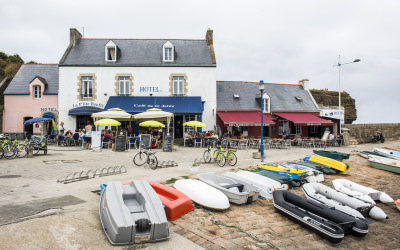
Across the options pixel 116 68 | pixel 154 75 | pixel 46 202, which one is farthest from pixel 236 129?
pixel 46 202

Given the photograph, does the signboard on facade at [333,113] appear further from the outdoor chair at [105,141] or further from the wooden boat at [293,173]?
the outdoor chair at [105,141]

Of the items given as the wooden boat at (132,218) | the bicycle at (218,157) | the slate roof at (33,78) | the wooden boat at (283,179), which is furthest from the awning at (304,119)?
the slate roof at (33,78)

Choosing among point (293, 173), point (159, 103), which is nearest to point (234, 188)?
point (293, 173)

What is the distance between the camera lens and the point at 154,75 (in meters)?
19.7

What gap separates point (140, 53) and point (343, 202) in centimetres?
1815

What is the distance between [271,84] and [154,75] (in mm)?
11769

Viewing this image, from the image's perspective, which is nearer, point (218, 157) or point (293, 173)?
point (293, 173)

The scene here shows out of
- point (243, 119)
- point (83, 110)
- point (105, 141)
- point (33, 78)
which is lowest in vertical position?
point (105, 141)

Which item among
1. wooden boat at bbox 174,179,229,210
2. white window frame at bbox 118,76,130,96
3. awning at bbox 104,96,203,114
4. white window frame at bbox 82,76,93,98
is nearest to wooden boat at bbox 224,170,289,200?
wooden boat at bbox 174,179,229,210

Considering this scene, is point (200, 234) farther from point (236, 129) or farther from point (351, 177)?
point (236, 129)

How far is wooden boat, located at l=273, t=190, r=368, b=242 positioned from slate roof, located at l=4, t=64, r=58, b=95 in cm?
2048

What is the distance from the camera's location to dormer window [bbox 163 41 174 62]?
2003cm

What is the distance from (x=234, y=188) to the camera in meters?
6.46

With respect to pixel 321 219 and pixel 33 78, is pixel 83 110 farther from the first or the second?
pixel 321 219
